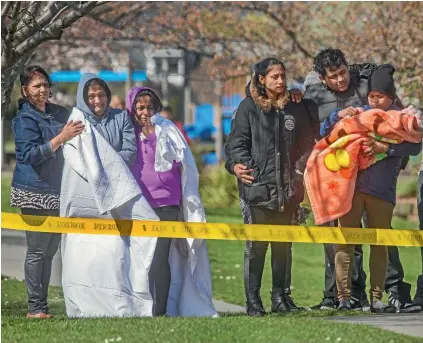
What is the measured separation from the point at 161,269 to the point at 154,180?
2.22 feet

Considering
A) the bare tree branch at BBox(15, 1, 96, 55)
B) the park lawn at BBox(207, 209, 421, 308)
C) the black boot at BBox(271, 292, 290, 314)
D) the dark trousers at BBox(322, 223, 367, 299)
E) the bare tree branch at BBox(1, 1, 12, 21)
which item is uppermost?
the bare tree branch at BBox(1, 1, 12, 21)

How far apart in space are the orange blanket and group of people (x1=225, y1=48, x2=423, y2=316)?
0.01m

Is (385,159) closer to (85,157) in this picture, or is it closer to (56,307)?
(85,157)

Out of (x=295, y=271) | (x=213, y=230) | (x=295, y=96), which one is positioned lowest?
(x=295, y=271)

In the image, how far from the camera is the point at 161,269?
399 inches

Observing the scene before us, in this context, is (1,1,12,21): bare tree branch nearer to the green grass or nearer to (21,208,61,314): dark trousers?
(21,208,61,314): dark trousers

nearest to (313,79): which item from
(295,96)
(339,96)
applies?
(339,96)

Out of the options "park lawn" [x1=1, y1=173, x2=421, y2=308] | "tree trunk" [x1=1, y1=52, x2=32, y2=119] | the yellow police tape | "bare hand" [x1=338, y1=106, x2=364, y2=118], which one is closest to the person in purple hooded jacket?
the yellow police tape

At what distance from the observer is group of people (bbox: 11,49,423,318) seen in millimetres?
9820

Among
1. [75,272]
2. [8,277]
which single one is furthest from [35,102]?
[8,277]

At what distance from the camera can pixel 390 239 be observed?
389 inches

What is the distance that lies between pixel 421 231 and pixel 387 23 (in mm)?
8961

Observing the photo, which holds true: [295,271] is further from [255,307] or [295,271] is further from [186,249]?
[255,307]

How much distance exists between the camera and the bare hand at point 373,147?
32.3 feet
